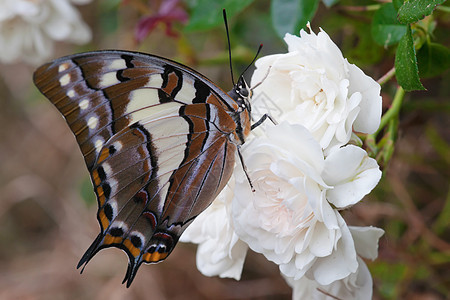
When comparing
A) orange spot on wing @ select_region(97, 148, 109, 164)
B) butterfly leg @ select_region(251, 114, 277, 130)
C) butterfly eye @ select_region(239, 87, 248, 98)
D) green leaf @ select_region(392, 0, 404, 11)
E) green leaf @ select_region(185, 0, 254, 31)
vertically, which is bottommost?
orange spot on wing @ select_region(97, 148, 109, 164)

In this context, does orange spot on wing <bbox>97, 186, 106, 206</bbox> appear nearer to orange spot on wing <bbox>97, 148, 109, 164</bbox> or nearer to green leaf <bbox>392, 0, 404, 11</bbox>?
orange spot on wing <bbox>97, 148, 109, 164</bbox>

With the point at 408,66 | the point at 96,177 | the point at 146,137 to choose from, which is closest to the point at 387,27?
the point at 408,66

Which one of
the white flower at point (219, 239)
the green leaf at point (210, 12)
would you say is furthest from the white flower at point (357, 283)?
the green leaf at point (210, 12)

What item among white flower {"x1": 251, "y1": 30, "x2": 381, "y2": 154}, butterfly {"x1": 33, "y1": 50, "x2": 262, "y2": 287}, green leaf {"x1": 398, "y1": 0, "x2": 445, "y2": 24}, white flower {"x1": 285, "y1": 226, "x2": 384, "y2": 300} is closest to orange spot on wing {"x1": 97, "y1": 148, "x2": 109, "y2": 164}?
butterfly {"x1": 33, "y1": 50, "x2": 262, "y2": 287}

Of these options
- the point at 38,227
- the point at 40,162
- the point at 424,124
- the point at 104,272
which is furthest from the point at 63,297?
the point at 424,124

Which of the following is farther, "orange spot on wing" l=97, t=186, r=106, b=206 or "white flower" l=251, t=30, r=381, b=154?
"orange spot on wing" l=97, t=186, r=106, b=206

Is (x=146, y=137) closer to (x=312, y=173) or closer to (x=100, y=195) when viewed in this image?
(x=100, y=195)

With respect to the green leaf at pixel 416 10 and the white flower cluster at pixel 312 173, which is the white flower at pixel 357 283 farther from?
the green leaf at pixel 416 10
